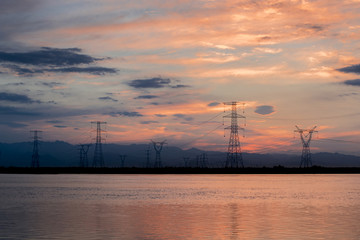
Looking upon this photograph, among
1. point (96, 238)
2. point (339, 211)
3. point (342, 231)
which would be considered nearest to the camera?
point (96, 238)

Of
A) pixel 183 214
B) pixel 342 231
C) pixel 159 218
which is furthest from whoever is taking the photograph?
pixel 183 214

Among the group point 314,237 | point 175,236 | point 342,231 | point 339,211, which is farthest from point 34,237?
point 339,211

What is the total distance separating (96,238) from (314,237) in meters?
13.1

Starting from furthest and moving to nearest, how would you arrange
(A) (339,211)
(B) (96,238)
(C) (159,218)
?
(A) (339,211) → (C) (159,218) → (B) (96,238)

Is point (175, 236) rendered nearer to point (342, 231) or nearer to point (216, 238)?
point (216, 238)

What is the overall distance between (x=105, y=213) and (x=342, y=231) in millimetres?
21311

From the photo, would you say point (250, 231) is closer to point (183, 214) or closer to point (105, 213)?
point (183, 214)

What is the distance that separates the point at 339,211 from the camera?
159 feet

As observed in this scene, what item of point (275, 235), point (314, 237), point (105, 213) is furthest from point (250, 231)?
point (105, 213)

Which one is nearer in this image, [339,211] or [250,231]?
[250,231]

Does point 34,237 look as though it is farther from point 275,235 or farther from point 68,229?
point 275,235

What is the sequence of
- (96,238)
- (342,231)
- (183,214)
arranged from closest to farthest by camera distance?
(96,238) < (342,231) < (183,214)

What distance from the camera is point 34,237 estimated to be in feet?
99.8

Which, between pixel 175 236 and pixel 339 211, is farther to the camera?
pixel 339 211
